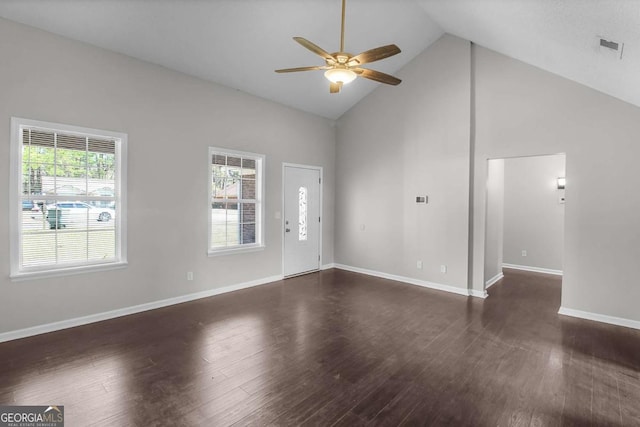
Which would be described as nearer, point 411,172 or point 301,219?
point 411,172

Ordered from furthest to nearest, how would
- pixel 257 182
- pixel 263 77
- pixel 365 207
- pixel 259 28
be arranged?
pixel 365 207
pixel 257 182
pixel 263 77
pixel 259 28

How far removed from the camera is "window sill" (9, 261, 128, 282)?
3.20 meters

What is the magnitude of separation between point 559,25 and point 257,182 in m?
4.32

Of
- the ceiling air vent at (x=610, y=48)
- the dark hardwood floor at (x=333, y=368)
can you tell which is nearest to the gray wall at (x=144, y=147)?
the dark hardwood floor at (x=333, y=368)

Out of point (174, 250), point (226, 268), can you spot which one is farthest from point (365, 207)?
point (174, 250)

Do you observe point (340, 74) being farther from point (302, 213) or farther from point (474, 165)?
point (302, 213)

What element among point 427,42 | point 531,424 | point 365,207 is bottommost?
point 531,424

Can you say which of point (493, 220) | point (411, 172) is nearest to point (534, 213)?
point (493, 220)

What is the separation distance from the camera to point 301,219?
6145 mm

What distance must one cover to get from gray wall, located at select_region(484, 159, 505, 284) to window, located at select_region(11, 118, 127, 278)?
529 centimetres

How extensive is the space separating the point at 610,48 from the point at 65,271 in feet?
18.4

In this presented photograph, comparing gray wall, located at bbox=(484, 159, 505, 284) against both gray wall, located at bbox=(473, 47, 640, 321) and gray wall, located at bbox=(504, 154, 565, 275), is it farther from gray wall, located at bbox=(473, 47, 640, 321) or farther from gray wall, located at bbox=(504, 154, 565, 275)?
gray wall, located at bbox=(504, 154, 565, 275)

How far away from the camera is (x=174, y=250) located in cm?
429

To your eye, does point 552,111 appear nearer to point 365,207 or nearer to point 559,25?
point 559,25
